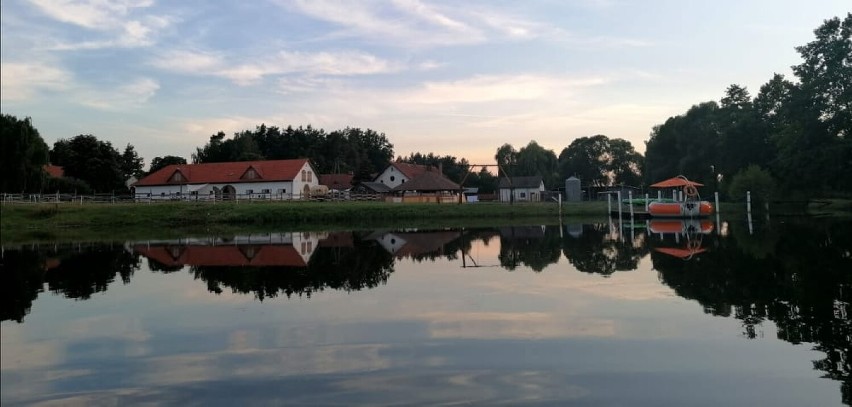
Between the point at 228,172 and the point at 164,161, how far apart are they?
2901 centimetres

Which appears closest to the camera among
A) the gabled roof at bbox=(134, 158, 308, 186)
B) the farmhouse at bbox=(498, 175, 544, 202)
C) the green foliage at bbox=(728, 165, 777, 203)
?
the green foliage at bbox=(728, 165, 777, 203)

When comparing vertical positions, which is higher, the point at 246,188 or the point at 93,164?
the point at 93,164

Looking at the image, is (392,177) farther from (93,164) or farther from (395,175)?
(93,164)

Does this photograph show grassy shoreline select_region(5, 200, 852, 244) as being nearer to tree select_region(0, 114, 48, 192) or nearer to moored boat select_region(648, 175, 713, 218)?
moored boat select_region(648, 175, 713, 218)

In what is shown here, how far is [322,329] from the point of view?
34.5 ft

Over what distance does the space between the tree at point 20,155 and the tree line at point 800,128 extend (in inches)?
2476

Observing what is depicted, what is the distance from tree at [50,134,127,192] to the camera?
7575 centimetres

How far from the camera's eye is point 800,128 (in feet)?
175

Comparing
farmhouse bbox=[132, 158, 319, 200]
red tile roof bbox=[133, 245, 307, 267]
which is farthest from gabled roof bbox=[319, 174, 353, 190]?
red tile roof bbox=[133, 245, 307, 267]

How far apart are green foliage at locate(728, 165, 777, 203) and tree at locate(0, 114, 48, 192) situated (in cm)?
6280

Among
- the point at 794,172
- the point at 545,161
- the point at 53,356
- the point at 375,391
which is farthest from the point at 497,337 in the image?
the point at 545,161

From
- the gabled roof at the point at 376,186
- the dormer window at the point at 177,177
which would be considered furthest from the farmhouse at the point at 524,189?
the dormer window at the point at 177,177

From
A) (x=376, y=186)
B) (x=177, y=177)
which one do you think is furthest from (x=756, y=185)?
(x=177, y=177)

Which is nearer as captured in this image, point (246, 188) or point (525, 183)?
point (246, 188)
